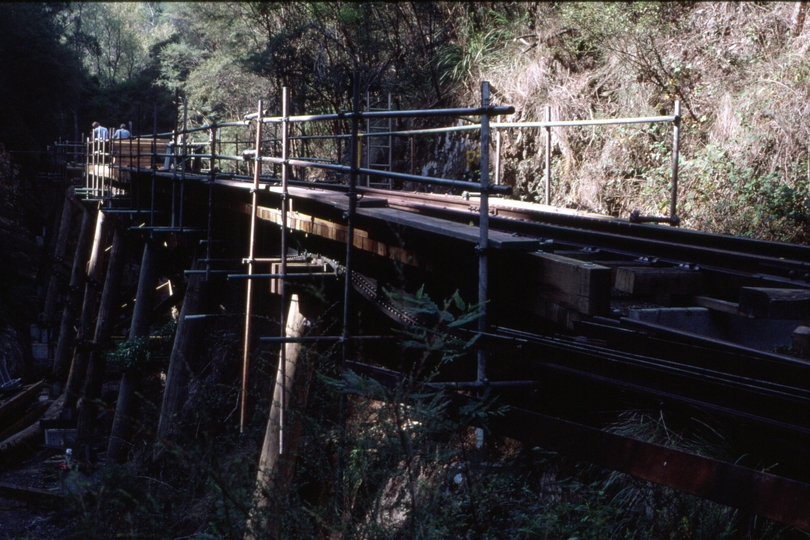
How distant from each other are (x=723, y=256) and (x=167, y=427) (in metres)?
5.48

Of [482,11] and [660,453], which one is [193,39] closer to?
[482,11]

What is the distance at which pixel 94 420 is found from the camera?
10.2 metres

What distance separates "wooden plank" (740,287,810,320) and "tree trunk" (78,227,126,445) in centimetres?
864

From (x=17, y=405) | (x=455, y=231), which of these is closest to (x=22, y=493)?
(x=17, y=405)

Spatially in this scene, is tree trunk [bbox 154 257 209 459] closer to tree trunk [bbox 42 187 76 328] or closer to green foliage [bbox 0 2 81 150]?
tree trunk [bbox 42 187 76 328]

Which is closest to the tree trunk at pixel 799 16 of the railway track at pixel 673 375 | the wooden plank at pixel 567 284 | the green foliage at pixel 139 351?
the railway track at pixel 673 375

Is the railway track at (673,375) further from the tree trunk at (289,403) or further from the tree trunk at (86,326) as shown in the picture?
the tree trunk at (86,326)

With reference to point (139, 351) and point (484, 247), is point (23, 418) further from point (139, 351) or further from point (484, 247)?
point (484, 247)

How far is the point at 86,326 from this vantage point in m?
10.9

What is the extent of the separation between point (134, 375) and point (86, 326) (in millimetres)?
2264

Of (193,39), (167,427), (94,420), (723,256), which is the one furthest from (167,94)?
(723,256)

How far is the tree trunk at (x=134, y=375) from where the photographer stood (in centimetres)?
A: 862

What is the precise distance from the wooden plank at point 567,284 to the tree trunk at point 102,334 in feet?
26.7

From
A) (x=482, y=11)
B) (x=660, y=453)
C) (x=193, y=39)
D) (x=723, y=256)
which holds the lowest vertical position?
(x=660, y=453)
